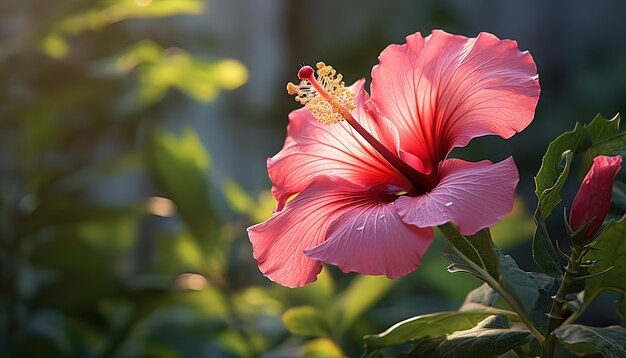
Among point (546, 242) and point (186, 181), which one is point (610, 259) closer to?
point (546, 242)

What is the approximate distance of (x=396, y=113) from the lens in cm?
49

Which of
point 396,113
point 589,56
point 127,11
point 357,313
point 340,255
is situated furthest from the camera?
point 589,56

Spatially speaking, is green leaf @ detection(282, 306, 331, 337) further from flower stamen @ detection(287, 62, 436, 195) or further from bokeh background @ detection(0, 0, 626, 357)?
flower stamen @ detection(287, 62, 436, 195)

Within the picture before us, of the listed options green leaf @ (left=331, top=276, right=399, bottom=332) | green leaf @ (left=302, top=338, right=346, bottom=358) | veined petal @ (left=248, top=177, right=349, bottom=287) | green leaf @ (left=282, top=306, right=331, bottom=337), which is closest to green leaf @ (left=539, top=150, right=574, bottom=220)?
veined petal @ (left=248, top=177, right=349, bottom=287)

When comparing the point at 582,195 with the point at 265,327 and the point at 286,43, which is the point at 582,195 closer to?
the point at 265,327

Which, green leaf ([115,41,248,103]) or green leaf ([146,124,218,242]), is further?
green leaf ([115,41,248,103])

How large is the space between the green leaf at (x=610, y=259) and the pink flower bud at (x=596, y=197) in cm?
2

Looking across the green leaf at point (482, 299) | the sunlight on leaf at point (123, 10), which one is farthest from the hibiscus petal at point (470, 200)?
the sunlight on leaf at point (123, 10)

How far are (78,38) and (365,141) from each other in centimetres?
163

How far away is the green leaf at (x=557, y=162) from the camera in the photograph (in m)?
0.41

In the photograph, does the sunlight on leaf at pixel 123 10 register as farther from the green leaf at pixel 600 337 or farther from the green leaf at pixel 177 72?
the green leaf at pixel 600 337

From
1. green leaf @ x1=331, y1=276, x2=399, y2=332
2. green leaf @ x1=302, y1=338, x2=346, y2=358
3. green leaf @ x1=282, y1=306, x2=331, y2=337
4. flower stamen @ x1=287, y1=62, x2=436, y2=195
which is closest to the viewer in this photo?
flower stamen @ x1=287, y1=62, x2=436, y2=195

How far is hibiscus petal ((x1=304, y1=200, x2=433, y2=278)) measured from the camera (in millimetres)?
377

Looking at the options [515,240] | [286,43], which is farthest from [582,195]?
[286,43]
